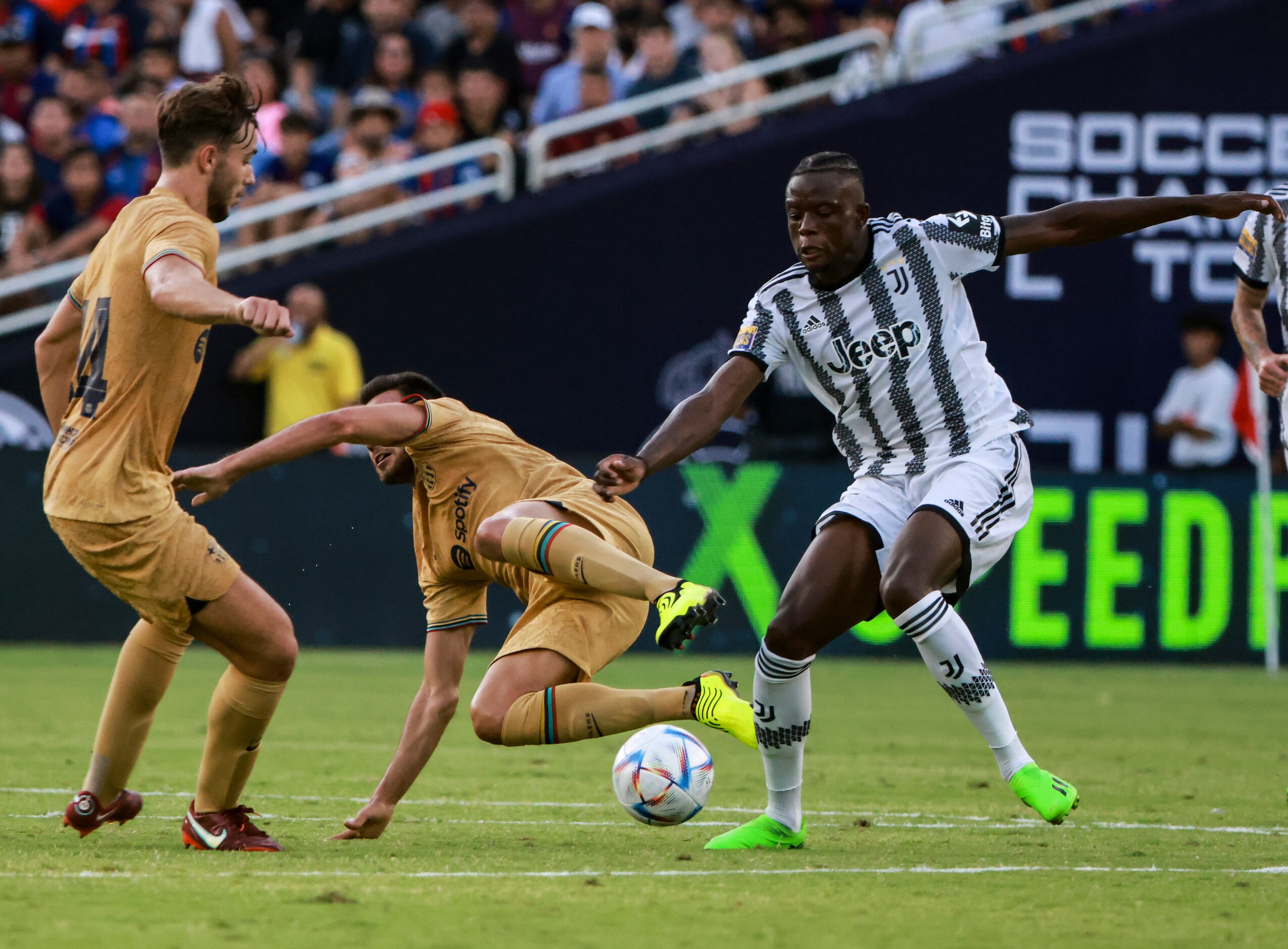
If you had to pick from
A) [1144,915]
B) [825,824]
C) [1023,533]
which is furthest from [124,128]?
[1144,915]

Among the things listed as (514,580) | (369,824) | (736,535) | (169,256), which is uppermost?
(169,256)

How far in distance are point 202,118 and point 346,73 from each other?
11.6 meters

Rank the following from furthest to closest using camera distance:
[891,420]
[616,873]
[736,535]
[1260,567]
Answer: [736,535], [1260,567], [891,420], [616,873]

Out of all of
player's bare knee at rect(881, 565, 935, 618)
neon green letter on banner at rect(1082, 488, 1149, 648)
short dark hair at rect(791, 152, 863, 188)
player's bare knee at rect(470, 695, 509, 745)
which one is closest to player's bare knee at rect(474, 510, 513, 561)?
player's bare knee at rect(470, 695, 509, 745)

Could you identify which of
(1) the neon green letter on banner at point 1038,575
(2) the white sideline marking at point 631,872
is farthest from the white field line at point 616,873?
(1) the neon green letter on banner at point 1038,575

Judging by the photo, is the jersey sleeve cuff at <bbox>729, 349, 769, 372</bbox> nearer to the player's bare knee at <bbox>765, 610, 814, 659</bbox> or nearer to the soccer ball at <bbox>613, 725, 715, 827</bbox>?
the player's bare knee at <bbox>765, 610, 814, 659</bbox>

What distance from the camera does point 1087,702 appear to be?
11.3 m

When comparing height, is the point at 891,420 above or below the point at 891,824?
above

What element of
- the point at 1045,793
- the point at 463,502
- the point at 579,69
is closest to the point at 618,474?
the point at 463,502

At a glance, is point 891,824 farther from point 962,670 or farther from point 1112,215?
point 1112,215

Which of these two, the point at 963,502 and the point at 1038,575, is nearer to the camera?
the point at 963,502

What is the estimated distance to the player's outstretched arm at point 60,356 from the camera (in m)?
5.59

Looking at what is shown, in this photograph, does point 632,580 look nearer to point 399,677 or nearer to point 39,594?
point 399,677

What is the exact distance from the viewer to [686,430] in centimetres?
584
